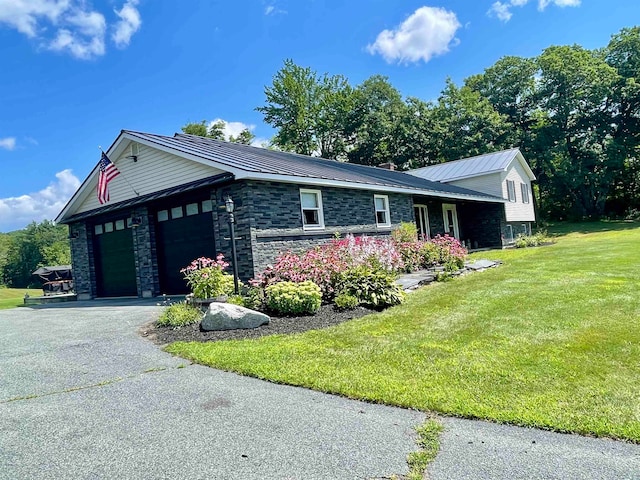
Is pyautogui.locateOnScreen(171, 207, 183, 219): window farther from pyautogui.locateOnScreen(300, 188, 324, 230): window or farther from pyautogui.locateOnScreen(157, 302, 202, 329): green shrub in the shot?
pyautogui.locateOnScreen(157, 302, 202, 329): green shrub

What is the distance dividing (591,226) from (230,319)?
32999 mm

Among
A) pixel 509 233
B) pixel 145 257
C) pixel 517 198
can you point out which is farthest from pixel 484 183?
pixel 145 257

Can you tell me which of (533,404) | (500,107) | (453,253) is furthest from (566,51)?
(533,404)

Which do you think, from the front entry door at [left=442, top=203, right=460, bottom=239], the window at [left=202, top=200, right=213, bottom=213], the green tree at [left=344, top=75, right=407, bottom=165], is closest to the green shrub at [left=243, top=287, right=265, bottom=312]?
the window at [left=202, top=200, right=213, bottom=213]

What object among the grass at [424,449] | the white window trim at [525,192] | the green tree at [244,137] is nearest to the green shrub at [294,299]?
the grass at [424,449]

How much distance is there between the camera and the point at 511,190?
24.1 m

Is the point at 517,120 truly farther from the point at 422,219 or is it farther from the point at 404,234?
the point at 404,234

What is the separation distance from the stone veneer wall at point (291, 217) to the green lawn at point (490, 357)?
154 inches

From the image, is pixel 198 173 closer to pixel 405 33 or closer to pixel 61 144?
pixel 61 144

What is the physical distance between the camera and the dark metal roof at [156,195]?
395 inches

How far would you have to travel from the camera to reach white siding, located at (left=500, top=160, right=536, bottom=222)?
23.0m

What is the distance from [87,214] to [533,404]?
15496mm

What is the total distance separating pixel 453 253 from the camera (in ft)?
39.4

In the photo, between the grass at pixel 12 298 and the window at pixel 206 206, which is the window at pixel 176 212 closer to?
the window at pixel 206 206
